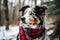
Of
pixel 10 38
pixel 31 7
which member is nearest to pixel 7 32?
pixel 10 38

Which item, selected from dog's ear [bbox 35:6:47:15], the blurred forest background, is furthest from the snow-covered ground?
dog's ear [bbox 35:6:47:15]

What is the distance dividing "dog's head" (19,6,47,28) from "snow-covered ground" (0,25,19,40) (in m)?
0.10

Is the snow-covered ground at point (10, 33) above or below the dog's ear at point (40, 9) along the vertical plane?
below

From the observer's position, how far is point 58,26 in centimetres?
327

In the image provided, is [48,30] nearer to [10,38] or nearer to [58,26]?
[58,26]

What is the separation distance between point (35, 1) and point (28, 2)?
6 centimetres

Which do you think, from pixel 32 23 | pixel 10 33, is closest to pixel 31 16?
pixel 32 23

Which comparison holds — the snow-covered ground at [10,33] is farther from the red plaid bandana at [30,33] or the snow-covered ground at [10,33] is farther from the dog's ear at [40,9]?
the dog's ear at [40,9]

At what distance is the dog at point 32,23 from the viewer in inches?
127

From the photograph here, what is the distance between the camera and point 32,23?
3230mm

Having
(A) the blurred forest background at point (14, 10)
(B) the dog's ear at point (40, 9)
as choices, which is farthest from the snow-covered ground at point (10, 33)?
(B) the dog's ear at point (40, 9)

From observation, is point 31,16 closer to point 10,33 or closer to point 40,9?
point 40,9

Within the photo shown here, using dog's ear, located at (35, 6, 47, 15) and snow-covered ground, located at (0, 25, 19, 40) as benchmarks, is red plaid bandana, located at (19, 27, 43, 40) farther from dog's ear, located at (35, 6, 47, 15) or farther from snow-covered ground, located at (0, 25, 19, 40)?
dog's ear, located at (35, 6, 47, 15)

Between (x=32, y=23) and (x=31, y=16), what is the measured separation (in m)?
0.06
